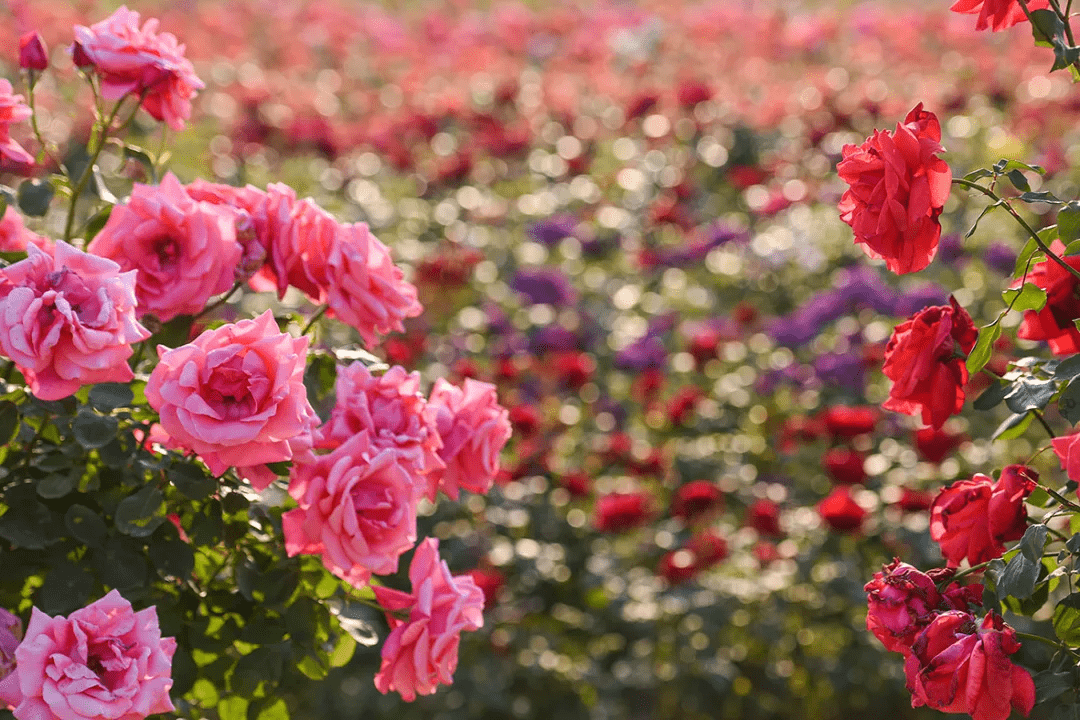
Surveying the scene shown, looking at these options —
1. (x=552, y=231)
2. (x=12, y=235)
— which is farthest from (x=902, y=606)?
(x=552, y=231)

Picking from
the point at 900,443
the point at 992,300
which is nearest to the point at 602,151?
the point at 992,300

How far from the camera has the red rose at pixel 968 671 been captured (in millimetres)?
979

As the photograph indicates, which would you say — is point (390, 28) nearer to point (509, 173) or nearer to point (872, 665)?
point (509, 173)

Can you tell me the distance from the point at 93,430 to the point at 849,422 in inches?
76.2

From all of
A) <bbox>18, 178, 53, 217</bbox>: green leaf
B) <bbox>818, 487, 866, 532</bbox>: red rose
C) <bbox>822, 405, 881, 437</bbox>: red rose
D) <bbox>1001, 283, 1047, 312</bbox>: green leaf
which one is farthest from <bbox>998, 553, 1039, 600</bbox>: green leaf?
<bbox>822, 405, 881, 437</bbox>: red rose

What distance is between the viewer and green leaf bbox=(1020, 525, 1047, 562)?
99 centimetres

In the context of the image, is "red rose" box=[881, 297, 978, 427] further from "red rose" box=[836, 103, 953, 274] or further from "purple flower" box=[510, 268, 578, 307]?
"purple flower" box=[510, 268, 578, 307]

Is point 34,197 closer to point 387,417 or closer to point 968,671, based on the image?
point 387,417

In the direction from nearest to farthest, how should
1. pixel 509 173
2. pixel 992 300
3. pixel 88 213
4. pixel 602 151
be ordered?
pixel 992 300 → pixel 88 213 → pixel 509 173 → pixel 602 151

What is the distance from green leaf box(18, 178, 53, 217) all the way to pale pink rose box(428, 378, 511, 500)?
0.54 meters

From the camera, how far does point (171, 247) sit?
124cm

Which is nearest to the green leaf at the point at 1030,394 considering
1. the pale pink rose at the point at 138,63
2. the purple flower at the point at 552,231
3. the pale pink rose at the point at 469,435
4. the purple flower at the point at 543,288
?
the pale pink rose at the point at 469,435

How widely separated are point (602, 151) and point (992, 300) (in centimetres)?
219

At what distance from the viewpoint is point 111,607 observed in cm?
106
